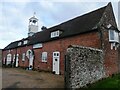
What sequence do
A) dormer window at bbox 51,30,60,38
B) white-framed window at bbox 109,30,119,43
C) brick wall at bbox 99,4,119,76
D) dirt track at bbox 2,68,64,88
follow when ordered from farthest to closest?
dormer window at bbox 51,30,60,38, white-framed window at bbox 109,30,119,43, brick wall at bbox 99,4,119,76, dirt track at bbox 2,68,64,88

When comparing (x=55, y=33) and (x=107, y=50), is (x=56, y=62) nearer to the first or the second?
(x=55, y=33)

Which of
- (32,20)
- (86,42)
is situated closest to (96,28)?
(86,42)

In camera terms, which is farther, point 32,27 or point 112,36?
point 32,27

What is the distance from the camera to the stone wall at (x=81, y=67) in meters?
11.8

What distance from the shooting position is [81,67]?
12664 millimetres

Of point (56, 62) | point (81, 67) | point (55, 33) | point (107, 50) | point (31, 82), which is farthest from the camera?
point (55, 33)

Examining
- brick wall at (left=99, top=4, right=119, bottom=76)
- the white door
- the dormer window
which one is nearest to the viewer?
brick wall at (left=99, top=4, right=119, bottom=76)

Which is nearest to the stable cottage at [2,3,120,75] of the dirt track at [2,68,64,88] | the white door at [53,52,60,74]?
the white door at [53,52,60,74]

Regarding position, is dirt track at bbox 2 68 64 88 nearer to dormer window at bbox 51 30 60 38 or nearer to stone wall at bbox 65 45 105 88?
stone wall at bbox 65 45 105 88

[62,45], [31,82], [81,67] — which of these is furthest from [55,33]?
[81,67]

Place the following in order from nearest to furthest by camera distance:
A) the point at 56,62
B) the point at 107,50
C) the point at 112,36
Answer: the point at 107,50 < the point at 112,36 < the point at 56,62

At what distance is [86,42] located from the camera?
18422 millimetres

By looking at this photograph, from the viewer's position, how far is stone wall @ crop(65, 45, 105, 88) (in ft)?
38.7

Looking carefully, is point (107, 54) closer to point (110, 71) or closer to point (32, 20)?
point (110, 71)
